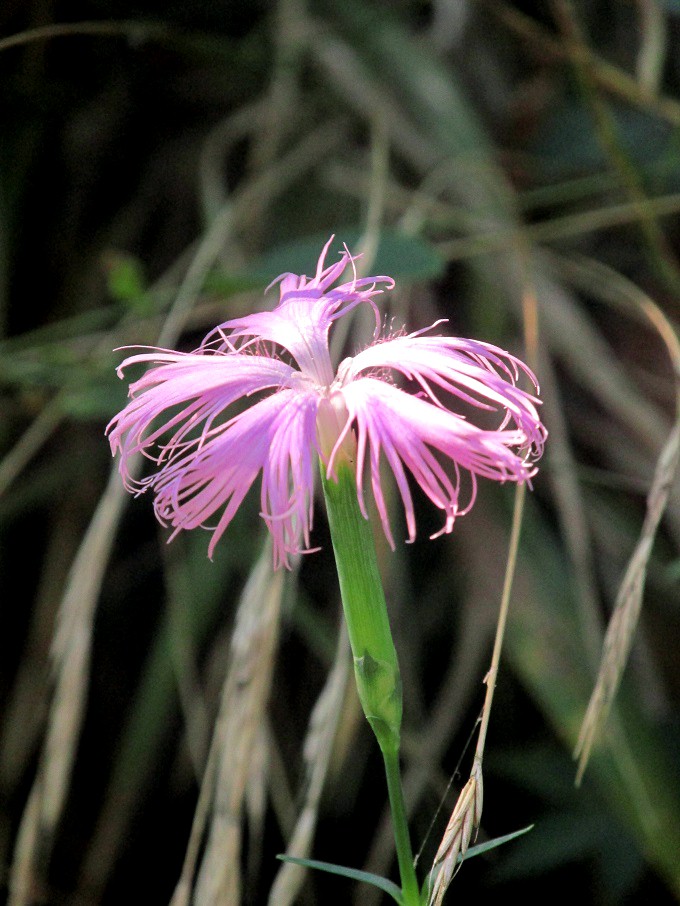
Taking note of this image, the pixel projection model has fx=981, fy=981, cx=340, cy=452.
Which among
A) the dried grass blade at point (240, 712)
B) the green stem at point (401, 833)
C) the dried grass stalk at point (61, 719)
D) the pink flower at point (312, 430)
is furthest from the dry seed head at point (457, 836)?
the dried grass stalk at point (61, 719)

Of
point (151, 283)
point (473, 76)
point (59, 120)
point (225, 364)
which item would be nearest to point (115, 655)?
point (151, 283)

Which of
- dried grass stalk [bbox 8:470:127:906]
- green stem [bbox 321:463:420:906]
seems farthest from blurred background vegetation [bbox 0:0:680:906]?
green stem [bbox 321:463:420:906]

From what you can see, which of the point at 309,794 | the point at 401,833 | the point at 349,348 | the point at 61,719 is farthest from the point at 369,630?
the point at 349,348

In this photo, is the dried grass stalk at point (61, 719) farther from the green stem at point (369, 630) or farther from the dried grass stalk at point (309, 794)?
the green stem at point (369, 630)

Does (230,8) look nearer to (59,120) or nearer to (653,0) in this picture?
(59,120)

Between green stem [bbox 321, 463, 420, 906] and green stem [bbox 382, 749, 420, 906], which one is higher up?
green stem [bbox 321, 463, 420, 906]

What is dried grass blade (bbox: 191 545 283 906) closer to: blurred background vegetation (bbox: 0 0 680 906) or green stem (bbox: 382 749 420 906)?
blurred background vegetation (bbox: 0 0 680 906)
